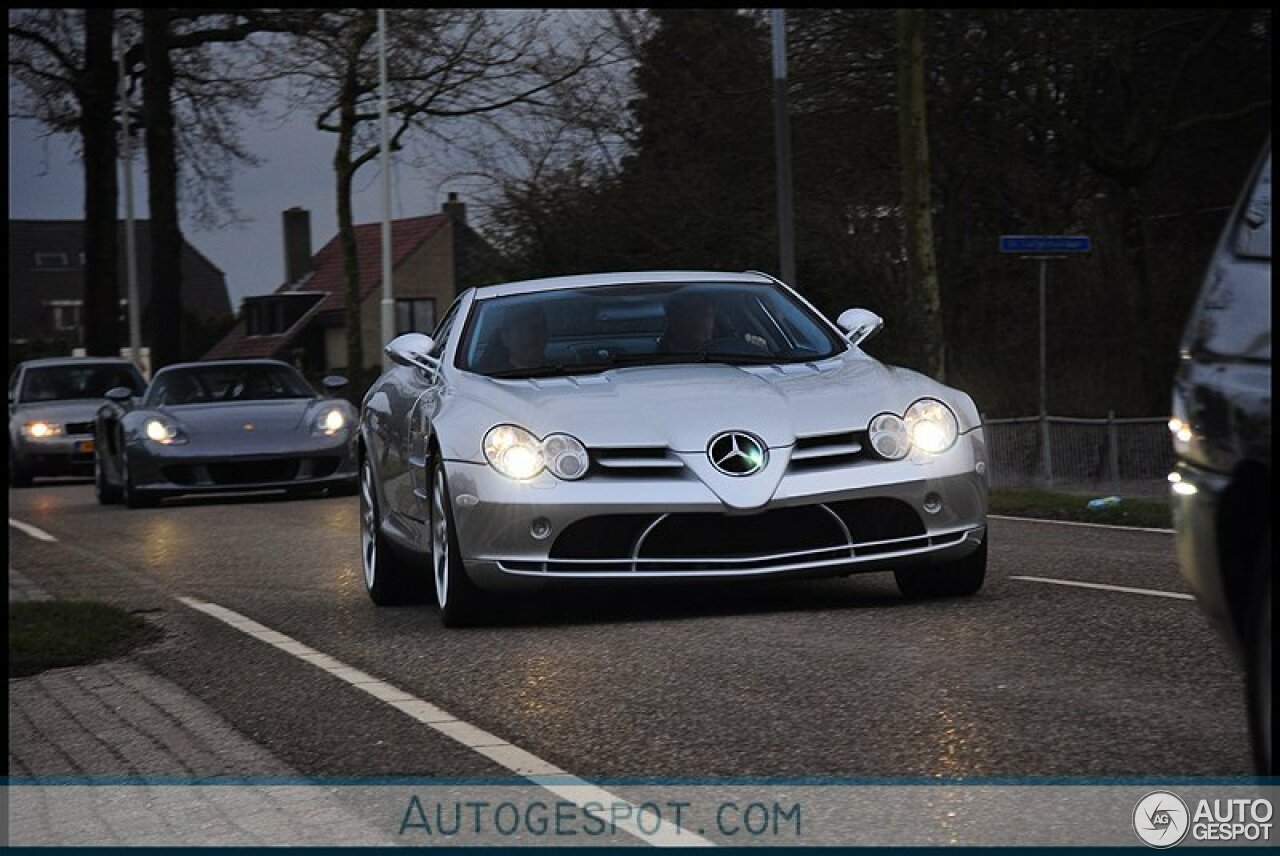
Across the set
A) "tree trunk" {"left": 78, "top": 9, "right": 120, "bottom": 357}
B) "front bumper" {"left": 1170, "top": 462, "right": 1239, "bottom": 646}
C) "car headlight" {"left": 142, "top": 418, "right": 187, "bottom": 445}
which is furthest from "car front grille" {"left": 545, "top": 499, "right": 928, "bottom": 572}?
"tree trunk" {"left": 78, "top": 9, "right": 120, "bottom": 357}

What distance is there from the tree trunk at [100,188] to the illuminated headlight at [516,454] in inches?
Result: 1194

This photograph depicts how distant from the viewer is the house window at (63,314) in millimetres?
113688

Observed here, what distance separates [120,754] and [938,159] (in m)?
24.7

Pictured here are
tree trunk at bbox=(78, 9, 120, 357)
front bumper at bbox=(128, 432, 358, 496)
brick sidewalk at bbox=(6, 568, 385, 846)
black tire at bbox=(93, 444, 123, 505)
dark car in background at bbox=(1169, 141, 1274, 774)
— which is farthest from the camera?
tree trunk at bbox=(78, 9, 120, 357)

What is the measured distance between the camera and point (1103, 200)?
104 ft

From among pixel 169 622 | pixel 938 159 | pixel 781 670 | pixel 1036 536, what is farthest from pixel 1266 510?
pixel 938 159

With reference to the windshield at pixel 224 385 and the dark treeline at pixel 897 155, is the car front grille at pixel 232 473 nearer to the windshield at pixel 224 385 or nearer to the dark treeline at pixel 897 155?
the windshield at pixel 224 385

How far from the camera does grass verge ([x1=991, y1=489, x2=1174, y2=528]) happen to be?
16375 mm

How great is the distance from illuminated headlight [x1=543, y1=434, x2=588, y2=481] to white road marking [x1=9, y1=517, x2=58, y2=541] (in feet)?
30.8

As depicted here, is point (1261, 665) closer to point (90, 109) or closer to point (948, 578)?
point (948, 578)

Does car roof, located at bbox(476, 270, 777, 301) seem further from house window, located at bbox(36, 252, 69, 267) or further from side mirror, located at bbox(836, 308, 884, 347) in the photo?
house window, located at bbox(36, 252, 69, 267)

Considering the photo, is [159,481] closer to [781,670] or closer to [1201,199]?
[781,670]

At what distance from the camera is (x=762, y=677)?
7.43 m

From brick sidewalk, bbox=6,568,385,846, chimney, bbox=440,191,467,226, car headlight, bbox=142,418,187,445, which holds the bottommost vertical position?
brick sidewalk, bbox=6,568,385,846
